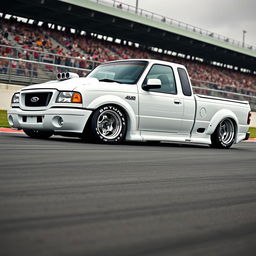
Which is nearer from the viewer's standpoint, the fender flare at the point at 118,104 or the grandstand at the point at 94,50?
the fender flare at the point at 118,104

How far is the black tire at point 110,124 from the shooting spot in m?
8.33

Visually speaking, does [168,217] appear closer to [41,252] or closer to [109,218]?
[109,218]

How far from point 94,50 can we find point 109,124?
2640 cm

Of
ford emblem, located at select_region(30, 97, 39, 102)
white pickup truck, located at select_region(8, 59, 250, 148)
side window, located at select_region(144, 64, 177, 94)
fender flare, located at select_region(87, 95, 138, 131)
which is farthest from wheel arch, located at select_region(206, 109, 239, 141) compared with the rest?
ford emblem, located at select_region(30, 97, 39, 102)

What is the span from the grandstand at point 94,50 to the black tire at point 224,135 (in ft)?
35.3

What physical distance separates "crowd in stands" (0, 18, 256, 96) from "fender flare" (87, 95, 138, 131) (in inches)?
451

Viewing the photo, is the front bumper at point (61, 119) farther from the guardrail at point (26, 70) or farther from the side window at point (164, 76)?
the guardrail at point (26, 70)

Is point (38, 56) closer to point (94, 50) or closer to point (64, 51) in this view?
point (64, 51)

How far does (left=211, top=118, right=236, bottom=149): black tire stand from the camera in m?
10.4

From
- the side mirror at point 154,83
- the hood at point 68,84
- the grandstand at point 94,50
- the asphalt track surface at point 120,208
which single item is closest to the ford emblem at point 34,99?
the hood at point 68,84

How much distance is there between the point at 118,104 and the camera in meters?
8.51

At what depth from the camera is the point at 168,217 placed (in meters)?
2.98

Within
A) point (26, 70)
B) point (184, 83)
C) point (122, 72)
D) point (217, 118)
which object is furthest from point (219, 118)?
point (26, 70)

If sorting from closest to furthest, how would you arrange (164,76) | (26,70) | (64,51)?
(164,76), (26,70), (64,51)
